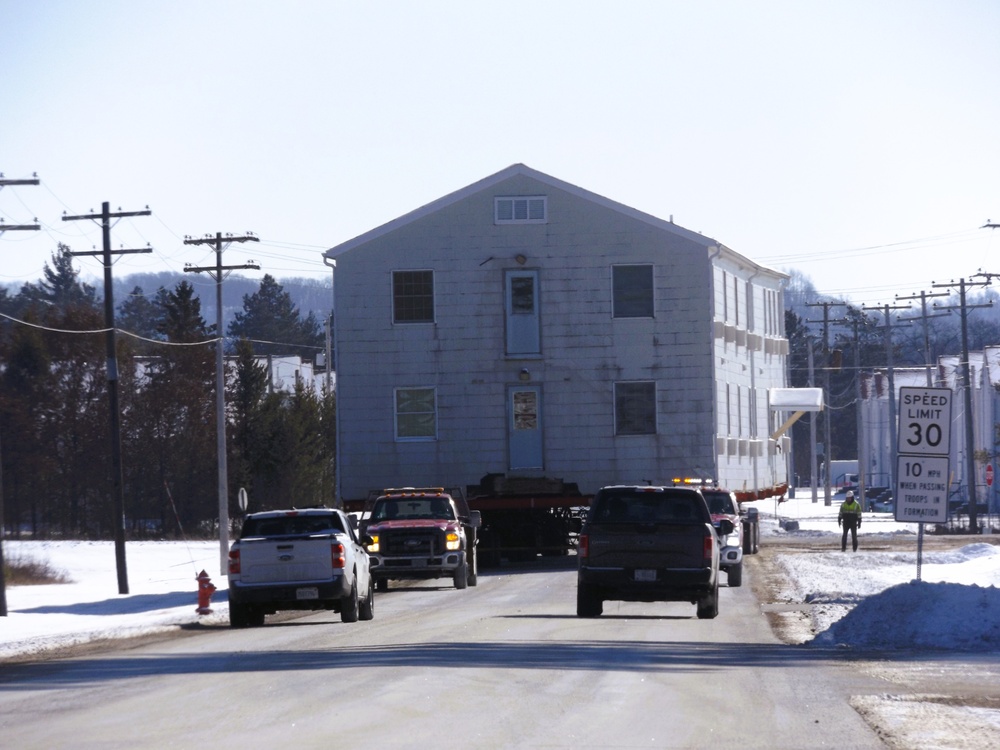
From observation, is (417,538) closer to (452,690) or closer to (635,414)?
(635,414)

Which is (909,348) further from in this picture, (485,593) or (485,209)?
(485,593)

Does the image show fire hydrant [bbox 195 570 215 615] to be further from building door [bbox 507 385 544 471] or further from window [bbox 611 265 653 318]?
window [bbox 611 265 653 318]

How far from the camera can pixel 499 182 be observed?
151 feet

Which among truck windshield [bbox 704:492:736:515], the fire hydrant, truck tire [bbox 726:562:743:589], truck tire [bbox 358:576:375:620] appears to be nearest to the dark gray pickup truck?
truck tire [bbox 358:576:375:620]

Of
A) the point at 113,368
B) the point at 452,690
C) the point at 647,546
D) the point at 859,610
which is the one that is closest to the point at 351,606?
the point at 647,546

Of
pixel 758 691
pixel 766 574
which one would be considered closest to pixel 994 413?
pixel 766 574

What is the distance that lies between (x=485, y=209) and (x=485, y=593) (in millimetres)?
16924

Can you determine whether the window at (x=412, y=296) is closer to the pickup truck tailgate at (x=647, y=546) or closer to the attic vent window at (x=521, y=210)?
the attic vent window at (x=521, y=210)

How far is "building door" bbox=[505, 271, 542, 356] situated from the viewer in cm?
4588

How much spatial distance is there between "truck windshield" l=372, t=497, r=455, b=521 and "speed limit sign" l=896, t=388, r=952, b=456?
1147 cm

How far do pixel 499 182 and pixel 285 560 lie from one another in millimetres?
23770

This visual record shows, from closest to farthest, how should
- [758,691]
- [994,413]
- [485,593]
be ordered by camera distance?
[758,691] → [485,593] → [994,413]

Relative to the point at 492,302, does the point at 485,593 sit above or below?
below

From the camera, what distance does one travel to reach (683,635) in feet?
68.6
